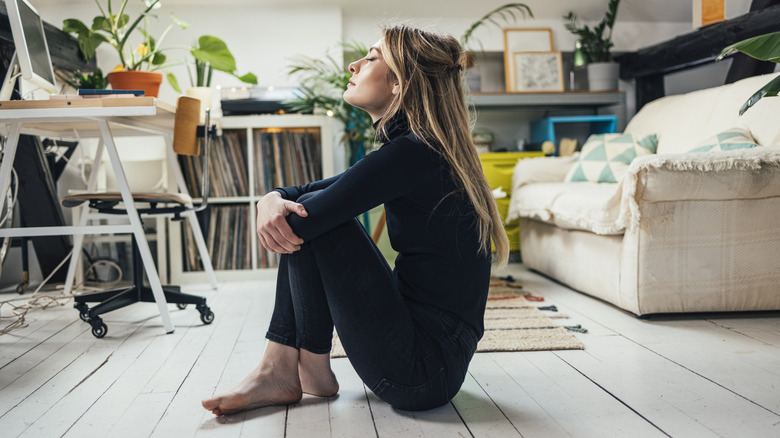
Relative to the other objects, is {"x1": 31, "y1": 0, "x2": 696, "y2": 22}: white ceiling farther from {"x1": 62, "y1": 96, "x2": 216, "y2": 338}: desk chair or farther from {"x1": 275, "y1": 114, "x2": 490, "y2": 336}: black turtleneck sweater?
{"x1": 275, "y1": 114, "x2": 490, "y2": 336}: black turtleneck sweater

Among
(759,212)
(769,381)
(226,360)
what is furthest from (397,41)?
(759,212)

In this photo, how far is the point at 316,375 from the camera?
1345 millimetres

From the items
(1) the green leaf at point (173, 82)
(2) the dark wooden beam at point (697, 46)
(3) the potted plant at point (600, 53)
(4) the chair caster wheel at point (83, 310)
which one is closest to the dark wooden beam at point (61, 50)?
(1) the green leaf at point (173, 82)

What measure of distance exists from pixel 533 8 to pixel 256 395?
11.5 ft

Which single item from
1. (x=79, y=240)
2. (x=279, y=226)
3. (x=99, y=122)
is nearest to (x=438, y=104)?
(x=279, y=226)

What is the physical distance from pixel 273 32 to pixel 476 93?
1.34 meters

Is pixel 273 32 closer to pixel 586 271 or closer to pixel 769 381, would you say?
pixel 586 271

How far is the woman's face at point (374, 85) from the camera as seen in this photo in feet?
4.19

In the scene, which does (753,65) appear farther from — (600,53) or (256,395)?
(256,395)

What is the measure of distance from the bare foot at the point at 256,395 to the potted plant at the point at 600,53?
10.8 ft

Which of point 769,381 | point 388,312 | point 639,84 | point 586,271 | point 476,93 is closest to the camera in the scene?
point 388,312

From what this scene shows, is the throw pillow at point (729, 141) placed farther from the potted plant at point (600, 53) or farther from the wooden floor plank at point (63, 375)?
the wooden floor plank at point (63, 375)

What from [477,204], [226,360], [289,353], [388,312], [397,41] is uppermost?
[397,41]

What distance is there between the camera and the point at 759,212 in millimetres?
2039
